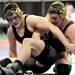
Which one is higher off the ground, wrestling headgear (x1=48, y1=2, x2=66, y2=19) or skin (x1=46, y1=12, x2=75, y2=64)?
wrestling headgear (x1=48, y1=2, x2=66, y2=19)

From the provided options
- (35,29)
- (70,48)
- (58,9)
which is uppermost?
(58,9)

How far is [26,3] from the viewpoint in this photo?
7270 mm

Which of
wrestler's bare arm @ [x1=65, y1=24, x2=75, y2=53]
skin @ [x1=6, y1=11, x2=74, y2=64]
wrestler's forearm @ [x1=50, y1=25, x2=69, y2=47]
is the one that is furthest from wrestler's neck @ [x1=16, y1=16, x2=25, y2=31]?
wrestler's bare arm @ [x1=65, y1=24, x2=75, y2=53]

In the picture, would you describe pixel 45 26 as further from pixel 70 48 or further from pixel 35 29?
pixel 70 48

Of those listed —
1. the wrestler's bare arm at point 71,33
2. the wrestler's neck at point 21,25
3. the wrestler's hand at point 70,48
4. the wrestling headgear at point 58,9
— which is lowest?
→ the wrestler's hand at point 70,48

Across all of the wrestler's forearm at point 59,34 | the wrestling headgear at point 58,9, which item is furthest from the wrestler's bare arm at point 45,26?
the wrestling headgear at point 58,9

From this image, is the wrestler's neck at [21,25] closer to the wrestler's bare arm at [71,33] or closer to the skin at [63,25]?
the skin at [63,25]

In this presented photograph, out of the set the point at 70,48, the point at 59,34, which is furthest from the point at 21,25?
the point at 70,48

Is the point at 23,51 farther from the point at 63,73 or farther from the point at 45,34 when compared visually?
the point at 63,73

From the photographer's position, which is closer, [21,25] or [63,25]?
[21,25]

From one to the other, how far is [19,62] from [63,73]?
2.19 ft

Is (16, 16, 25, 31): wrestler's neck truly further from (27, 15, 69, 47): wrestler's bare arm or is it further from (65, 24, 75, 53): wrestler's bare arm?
(65, 24, 75, 53): wrestler's bare arm

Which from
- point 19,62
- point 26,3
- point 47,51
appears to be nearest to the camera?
point 19,62

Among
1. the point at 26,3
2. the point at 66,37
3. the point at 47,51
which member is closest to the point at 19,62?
the point at 47,51
